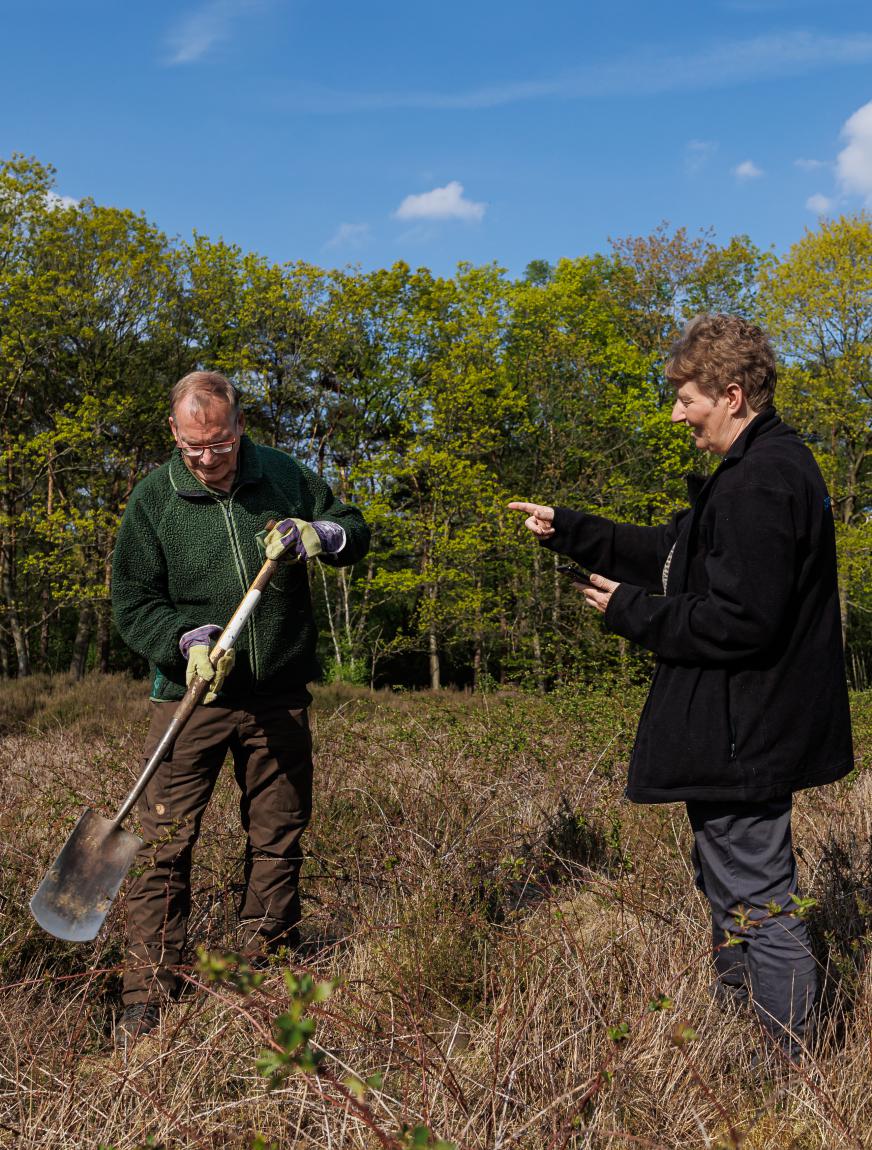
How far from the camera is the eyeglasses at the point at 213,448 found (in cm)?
304

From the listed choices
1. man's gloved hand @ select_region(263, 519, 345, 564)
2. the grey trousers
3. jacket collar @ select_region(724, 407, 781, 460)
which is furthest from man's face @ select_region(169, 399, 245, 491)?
the grey trousers

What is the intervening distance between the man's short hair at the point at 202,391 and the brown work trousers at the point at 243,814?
3.14 ft

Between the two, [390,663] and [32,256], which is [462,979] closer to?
[32,256]

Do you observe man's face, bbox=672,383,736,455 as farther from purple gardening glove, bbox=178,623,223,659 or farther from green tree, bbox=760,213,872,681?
green tree, bbox=760,213,872,681

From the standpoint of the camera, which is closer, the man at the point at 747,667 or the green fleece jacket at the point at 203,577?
the man at the point at 747,667

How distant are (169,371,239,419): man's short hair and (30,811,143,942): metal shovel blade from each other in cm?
123

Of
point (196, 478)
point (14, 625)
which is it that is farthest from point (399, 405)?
point (196, 478)

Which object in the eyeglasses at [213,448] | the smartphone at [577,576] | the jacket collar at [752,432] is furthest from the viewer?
the eyeglasses at [213,448]

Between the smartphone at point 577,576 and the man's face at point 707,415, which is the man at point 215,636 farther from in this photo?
the man's face at point 707,415

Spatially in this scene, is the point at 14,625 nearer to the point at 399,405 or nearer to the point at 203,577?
the point at 399,405

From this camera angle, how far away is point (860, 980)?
105 inches

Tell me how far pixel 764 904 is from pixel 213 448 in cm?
202

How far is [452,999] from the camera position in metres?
2.80

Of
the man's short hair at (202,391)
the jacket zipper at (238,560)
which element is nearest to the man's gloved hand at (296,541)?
the jacket zipper at (238,560)
